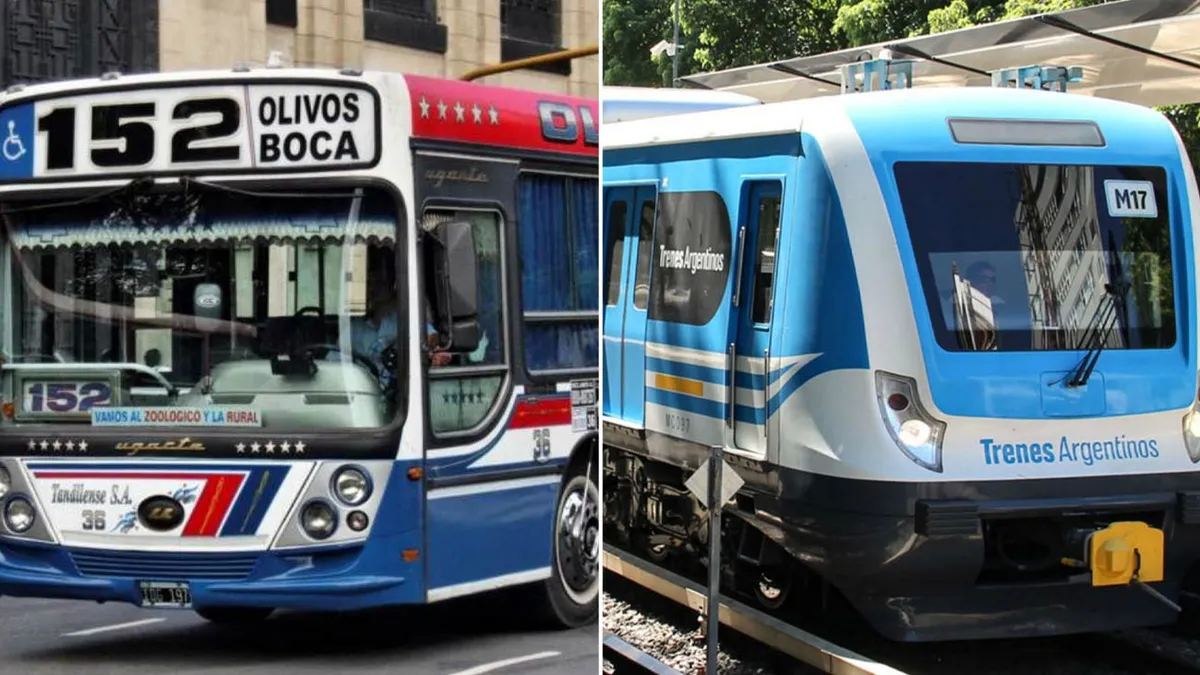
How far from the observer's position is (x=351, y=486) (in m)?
3.13

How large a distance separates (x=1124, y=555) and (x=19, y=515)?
420cm

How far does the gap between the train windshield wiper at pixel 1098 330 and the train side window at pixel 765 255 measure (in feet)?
3.73

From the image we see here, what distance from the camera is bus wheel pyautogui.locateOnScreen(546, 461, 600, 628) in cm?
277

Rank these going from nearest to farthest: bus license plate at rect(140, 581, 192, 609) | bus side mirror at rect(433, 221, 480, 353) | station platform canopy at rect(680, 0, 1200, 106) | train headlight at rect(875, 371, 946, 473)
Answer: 1. bus license plate at rect(140, 581, 192, 609)
2. bus side mirror at rect(433, 221, 480, 353)
3. train headlight at rect(875, 371, 946, 473)
4. station platform canopy at rect(680, 0, 1200, 106)

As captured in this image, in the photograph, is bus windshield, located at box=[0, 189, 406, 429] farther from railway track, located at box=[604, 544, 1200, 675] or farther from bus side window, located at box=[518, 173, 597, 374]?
railway track, located at box=[604, 544, 1200, 675]

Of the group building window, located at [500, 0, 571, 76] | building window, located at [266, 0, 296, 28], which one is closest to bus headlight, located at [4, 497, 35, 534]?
building window, located at [266, 0, 296, 28]

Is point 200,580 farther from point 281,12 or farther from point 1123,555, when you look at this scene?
point 1123,555

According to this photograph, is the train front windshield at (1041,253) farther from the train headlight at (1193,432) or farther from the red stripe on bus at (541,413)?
the red stripe on bus at (541,413)

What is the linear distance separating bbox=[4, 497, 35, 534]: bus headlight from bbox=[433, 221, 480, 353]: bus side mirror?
839mm

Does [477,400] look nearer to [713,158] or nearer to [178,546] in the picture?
[178,546]

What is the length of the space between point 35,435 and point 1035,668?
4.59m

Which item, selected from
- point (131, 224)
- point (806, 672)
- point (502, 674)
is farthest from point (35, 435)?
point (806, 672)

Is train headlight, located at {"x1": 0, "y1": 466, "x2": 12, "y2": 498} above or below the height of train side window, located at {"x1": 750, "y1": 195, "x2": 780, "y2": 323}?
below

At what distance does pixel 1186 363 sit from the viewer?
643 centimetres
